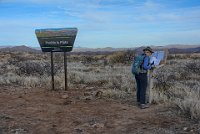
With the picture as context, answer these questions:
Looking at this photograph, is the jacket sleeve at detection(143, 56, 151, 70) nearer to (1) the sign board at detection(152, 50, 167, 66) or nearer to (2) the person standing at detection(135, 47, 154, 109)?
(2) the person standing at detection(135, 47, 154, 109)

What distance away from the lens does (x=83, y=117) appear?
1135 centimetres

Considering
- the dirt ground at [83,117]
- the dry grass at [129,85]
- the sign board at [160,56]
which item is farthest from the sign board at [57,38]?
the sign board at [160,56]

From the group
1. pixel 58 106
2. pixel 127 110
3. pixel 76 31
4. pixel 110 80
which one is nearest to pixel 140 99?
pixel 127 110

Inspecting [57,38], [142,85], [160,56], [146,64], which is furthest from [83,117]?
[57,38]

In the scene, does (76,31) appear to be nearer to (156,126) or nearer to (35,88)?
(35,88)

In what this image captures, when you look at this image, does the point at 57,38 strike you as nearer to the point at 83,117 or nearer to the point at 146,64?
the point at 146,64

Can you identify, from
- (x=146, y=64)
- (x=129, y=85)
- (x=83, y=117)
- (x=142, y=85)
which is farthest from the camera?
(x=129, y=85)

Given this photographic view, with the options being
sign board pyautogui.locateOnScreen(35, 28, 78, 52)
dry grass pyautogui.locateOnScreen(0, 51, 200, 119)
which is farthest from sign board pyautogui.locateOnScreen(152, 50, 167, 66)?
sign board pyautogui.locateOnScreen(35, 28, 78, 52)

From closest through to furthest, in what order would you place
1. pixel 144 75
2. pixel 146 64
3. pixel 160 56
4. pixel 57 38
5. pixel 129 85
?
pixel 146 64 < pixel 144 75 < pixel 160 56 < pixel 57 38 < pixel 129 85

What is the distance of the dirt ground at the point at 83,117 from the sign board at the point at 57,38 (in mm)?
2448

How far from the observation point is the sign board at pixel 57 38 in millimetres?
16625

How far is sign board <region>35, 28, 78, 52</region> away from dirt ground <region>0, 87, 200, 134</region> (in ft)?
8.03

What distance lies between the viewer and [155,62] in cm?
1309

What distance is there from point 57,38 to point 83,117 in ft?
19.7
